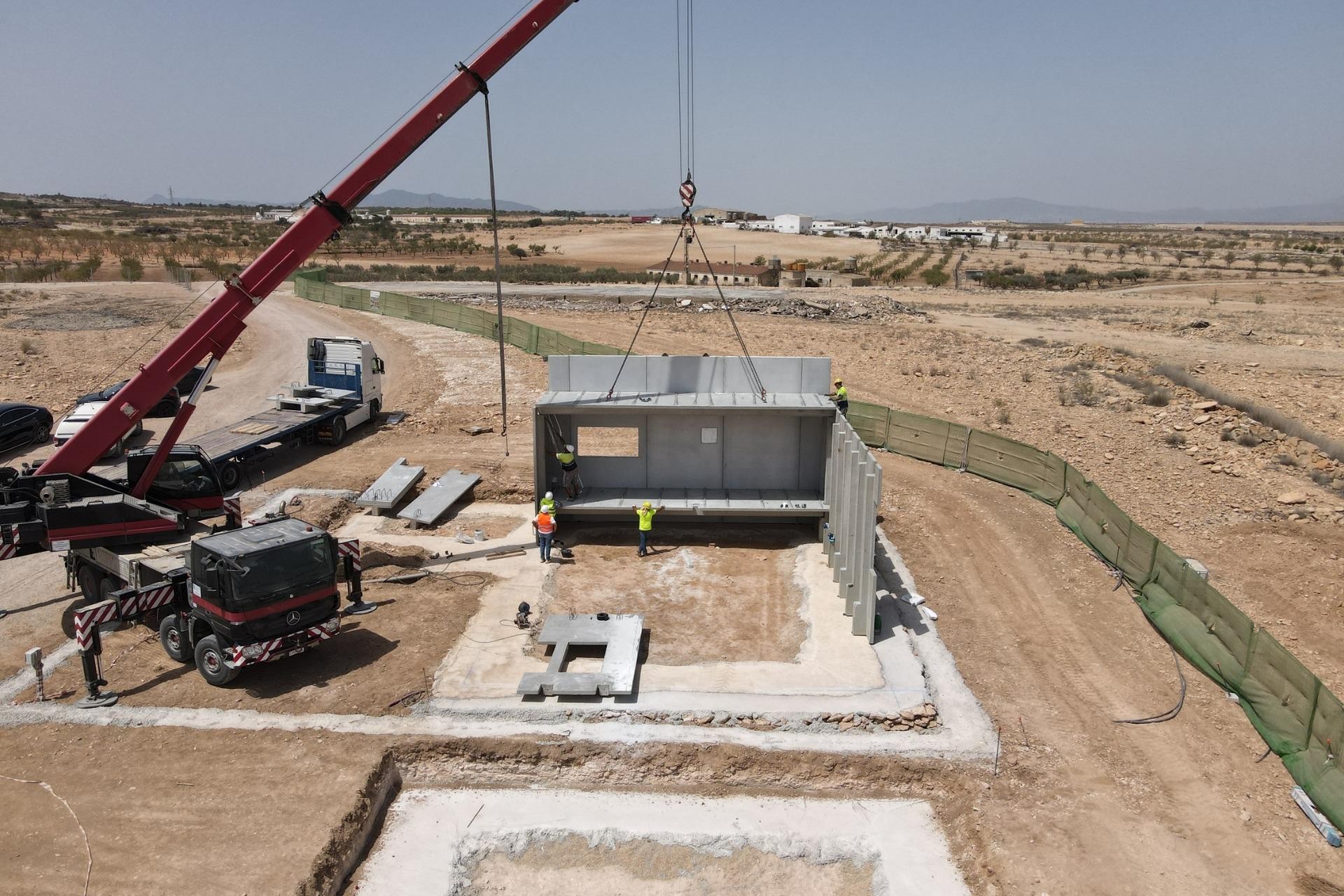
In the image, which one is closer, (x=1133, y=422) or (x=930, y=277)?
(x=1133, y=422)

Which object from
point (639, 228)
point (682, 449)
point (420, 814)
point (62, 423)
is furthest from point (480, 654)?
point (639, 228)

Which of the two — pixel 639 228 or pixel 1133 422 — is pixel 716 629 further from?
pixel 639 228

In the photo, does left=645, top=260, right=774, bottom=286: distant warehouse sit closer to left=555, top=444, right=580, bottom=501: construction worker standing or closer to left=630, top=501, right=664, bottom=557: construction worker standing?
left=555, top=444, right=580, bottom=501: construction worker standing

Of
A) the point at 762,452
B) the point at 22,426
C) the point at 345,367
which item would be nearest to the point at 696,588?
the point at 762,452

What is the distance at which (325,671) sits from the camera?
1353cm

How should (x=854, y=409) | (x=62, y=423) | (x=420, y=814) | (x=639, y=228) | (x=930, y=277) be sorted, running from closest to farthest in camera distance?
1. (x=420, y=814)
2. (x=62, y=423)
3. (x=854, y=409)
4. (x=930, y=277)
5. (x=639, y=228)

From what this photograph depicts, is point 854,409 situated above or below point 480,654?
above

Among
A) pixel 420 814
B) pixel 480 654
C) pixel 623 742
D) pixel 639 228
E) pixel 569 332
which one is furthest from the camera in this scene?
pixel 639 228

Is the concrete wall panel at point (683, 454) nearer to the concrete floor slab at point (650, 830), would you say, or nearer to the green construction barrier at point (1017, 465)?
the green construction barrier at point (1017, 465)

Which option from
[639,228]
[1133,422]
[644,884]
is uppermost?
[639,228]

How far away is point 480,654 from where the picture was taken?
45.9 feet

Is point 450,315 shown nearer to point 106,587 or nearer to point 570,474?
point 570,474

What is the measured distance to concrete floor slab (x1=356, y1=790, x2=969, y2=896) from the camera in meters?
9.98

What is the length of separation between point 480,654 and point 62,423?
17.6m
